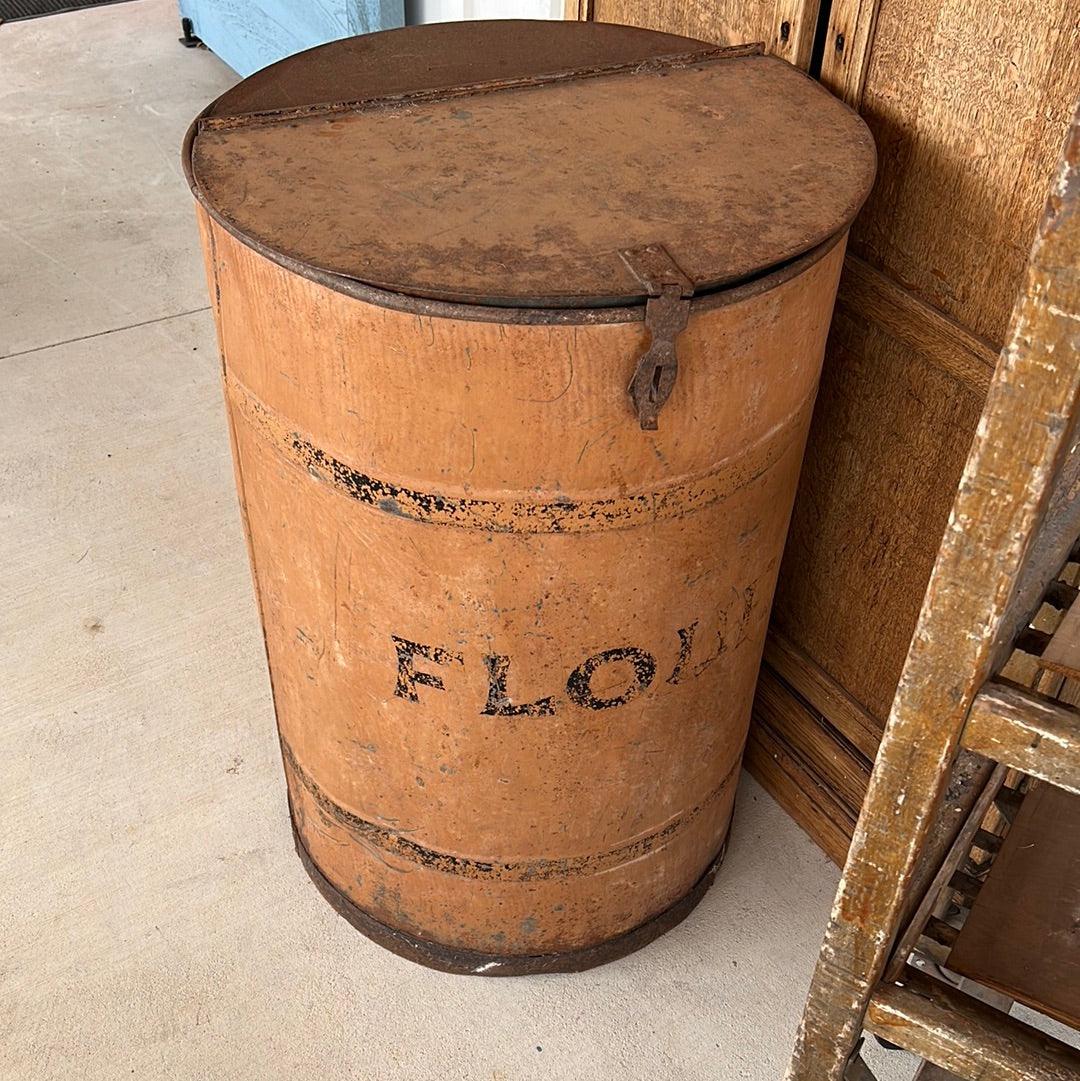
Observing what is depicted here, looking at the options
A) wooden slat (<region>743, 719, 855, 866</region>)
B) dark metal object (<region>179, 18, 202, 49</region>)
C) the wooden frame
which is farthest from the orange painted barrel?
dark metal object (<region>179, 18, 202, 49</region>)

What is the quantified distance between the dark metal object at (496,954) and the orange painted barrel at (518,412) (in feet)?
0.27

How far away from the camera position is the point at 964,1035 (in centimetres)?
112

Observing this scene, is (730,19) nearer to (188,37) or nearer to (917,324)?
(917,324)

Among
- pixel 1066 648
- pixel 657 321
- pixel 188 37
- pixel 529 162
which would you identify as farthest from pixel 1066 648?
pixel 188 37

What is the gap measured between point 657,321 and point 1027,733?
0.50 m

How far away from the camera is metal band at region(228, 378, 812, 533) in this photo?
4.39 feet

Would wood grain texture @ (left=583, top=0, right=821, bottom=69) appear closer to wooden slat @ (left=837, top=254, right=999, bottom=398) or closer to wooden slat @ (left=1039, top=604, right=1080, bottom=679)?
wooden slat @ (left=837, top=254, right=999, bottom=398)

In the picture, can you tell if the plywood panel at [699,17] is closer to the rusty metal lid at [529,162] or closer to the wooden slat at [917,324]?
the rusty metal lid at [529,162]

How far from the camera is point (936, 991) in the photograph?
1.19m

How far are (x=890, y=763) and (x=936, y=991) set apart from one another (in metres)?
0.29

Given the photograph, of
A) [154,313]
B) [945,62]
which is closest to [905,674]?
[945,62]

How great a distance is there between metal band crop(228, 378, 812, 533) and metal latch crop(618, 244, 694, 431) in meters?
0.13

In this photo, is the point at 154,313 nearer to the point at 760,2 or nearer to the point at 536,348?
the point at 760,2

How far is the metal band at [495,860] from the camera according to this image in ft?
5.77
